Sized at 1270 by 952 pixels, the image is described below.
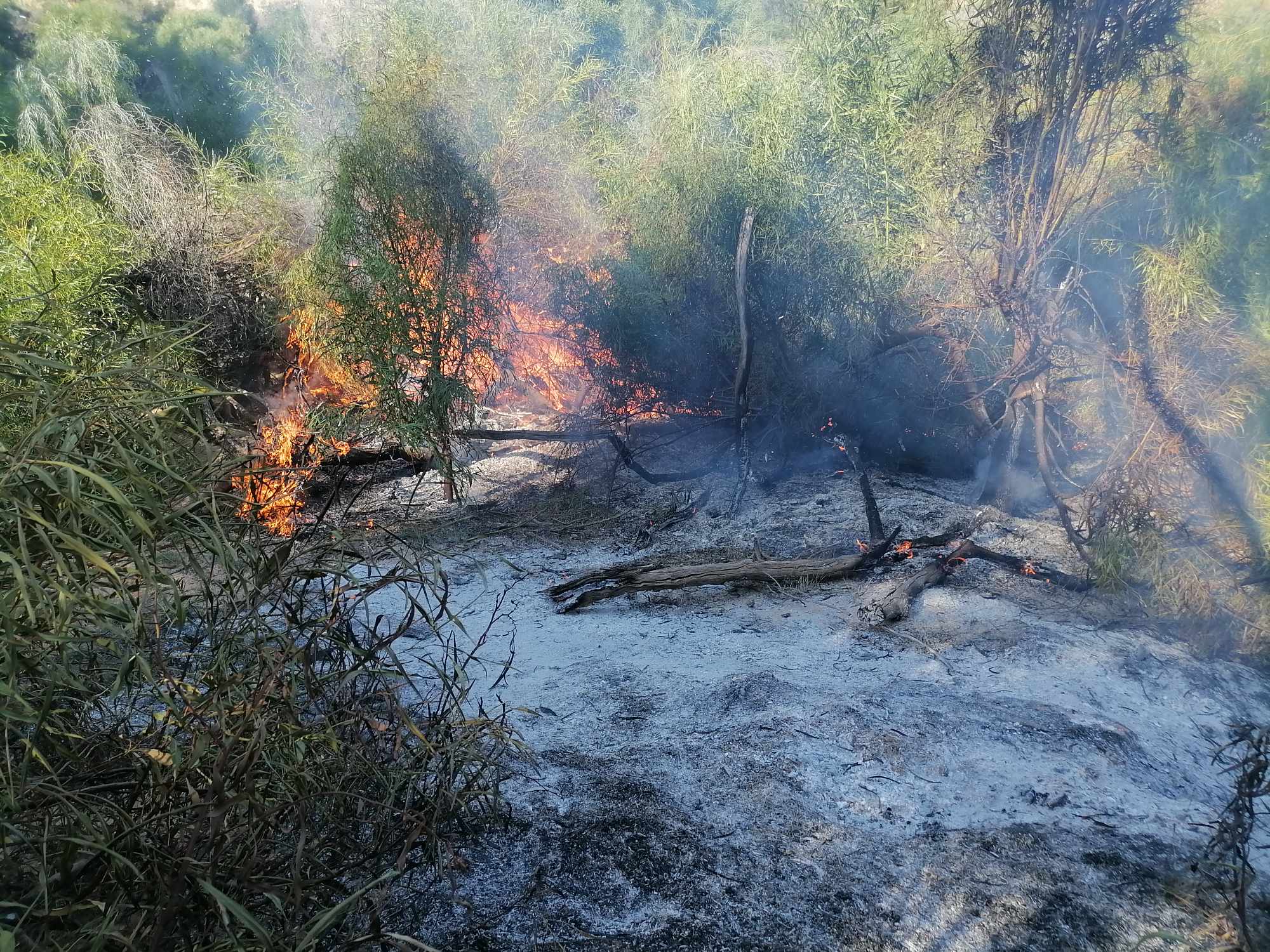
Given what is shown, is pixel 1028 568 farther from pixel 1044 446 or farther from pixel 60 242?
pixel 60 242

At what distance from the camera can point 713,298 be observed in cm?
900

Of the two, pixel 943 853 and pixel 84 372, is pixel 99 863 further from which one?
pixel 943 853

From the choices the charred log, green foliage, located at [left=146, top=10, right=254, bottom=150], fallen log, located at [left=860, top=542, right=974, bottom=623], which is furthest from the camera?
green foliage, located at [left=146, top=10, right=254, bottom=150]

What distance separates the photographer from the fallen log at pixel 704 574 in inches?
250

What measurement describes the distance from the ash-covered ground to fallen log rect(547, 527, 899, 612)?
141 mm

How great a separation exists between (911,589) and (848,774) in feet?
7.93

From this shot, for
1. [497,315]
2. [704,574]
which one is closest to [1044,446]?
[704,574]

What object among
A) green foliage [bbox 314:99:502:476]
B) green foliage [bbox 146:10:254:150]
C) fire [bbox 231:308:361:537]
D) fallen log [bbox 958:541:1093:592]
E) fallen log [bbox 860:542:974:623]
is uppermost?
green foliage [bbox 146:10:254:150]

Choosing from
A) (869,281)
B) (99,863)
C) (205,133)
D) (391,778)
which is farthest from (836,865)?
(205,133)

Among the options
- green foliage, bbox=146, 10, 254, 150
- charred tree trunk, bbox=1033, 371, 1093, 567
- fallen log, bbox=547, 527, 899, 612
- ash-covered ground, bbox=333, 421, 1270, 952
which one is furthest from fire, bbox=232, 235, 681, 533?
green foliage, bbox=146, 10, 254, 150

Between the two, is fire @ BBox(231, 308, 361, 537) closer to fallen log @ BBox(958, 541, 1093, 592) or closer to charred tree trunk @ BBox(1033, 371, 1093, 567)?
fallen log @ BBox(958, 541, 1093, 592)

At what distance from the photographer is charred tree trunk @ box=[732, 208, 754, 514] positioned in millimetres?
8156

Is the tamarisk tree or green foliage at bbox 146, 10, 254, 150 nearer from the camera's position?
the tamarisk tree

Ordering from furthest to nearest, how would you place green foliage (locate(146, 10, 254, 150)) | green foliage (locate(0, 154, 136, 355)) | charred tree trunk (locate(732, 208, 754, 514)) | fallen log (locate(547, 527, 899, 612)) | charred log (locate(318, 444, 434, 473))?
green foliage (locate(146, 10, 254, 150)) → charred log (locate(318, 444, 434, 473)) → charred tree trunk (locate(732, 208, 754, 514)) → green foliage (locate(0, 154, 136, 355)) → fallen log (locate(547, 527, 899, 612))
